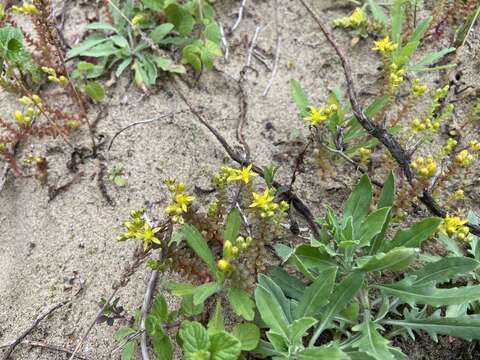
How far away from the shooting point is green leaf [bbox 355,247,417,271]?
5.74 ft

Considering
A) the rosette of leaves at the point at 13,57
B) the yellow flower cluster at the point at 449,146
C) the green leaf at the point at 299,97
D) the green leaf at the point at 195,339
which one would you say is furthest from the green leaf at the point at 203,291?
the rosette of leaves at the point at 13,57

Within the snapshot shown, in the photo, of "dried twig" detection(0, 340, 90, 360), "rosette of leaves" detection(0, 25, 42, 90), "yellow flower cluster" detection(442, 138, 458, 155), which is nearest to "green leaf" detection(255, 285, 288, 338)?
"dried twig" detection(0, 340, 90, 360)

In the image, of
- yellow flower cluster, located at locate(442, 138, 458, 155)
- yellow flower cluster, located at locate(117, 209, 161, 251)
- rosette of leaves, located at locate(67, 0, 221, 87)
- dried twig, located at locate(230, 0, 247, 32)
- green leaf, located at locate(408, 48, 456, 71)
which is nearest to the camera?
yellow flower cluster, located at locate(117, 209, 161, 251)

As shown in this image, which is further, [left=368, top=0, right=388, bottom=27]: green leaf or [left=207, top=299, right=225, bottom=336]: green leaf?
[left=368, top=0, right=388, bottom=27]: green leaf

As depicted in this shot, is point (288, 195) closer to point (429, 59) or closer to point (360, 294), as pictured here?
point (360, 294)

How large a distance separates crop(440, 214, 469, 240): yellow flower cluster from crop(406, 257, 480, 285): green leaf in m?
0.16

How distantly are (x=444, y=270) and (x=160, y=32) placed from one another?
2.17 metres

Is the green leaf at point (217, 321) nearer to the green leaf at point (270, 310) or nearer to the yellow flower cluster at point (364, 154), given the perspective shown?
the green leaf at point (270, 310)

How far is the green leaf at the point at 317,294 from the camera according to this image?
1.84 m

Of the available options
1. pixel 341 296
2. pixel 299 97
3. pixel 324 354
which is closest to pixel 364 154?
pixel 299 97

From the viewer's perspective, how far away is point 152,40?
10.1 feet

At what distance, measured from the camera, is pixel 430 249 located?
2342 millimetres

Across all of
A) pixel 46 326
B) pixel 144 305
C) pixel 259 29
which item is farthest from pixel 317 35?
pixel 46 326

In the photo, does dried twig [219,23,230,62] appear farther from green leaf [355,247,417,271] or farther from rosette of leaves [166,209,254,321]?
green leaf [355,247,417,271]
